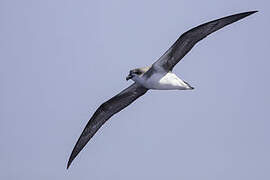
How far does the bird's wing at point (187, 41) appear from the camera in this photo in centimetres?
2309

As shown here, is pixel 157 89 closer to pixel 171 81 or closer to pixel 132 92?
pixel 171 81

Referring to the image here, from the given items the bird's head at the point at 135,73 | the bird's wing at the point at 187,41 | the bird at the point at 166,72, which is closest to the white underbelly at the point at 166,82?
the bird at the point at 166,72

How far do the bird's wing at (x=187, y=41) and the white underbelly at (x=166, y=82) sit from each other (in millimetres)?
350

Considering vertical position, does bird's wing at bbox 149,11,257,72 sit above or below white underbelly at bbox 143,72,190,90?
above

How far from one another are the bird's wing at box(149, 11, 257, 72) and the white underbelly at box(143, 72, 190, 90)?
0.35 meters

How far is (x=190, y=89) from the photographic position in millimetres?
24000

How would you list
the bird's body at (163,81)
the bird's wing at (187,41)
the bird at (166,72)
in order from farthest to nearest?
the bird's body at (163,81) → the bird at (166,72) → the bird's wing at (187,41)

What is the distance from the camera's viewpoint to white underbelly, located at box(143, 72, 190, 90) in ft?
79.3

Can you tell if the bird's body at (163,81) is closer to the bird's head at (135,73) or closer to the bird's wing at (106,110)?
the bird's head at (135,73)

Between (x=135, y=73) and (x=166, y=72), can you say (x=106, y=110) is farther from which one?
(x=166, y=72)

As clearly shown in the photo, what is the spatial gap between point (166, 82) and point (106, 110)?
4.73m

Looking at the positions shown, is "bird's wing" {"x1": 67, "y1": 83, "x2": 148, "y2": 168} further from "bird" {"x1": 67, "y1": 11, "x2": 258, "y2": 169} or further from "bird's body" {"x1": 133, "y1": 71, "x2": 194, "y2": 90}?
"bird's body" {"x1": 133, "y1": 71, "x2": 194, "y2": 90}

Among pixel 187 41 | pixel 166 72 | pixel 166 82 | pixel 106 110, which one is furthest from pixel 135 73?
pixel 106 110

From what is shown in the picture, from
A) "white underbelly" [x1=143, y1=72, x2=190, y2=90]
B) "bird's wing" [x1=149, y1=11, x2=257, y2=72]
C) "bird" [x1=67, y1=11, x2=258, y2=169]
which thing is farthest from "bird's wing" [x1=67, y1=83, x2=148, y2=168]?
"bird's wing" [x1=149, y1=11, x2=257, y2=72]
